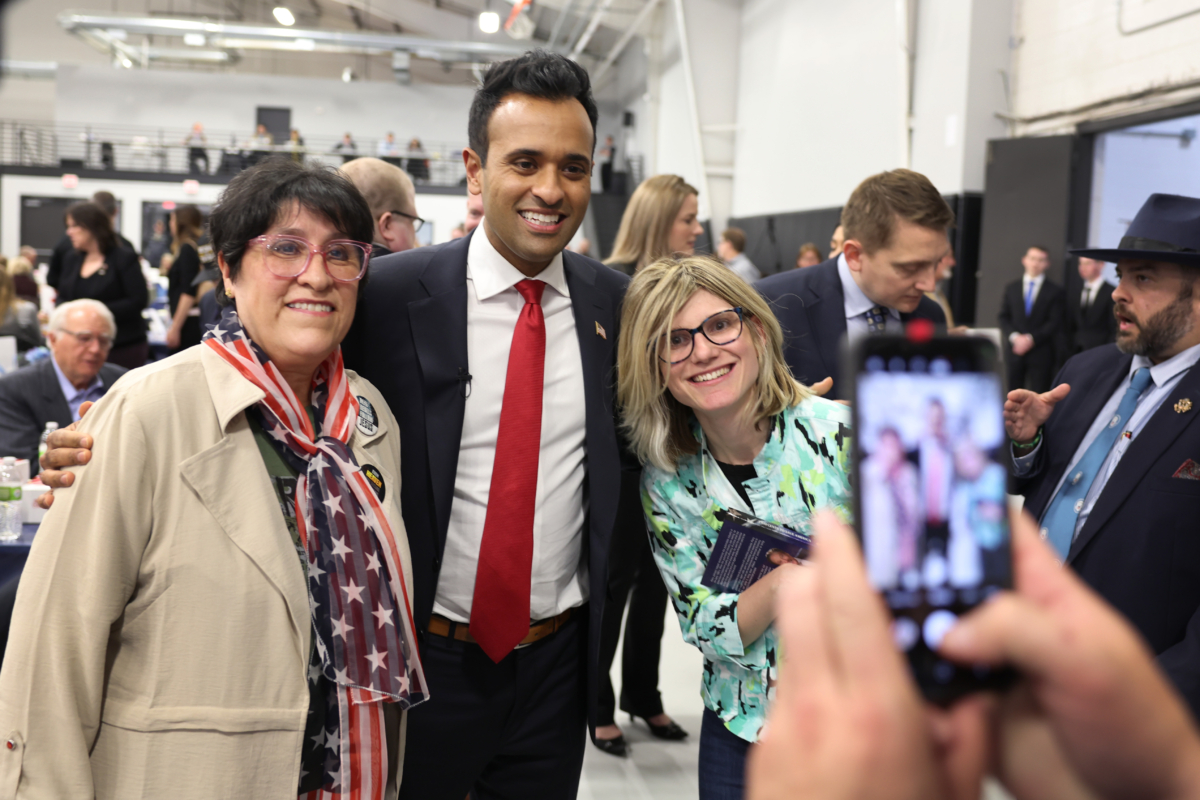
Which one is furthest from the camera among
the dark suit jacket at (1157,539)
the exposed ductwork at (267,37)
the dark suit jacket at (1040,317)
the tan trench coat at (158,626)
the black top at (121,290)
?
the exposed ductwork at (267,37)

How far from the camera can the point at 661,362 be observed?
5.62 ft

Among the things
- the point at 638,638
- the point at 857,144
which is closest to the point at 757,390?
the point at 638,638

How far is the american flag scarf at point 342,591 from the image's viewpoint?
57.1 inches

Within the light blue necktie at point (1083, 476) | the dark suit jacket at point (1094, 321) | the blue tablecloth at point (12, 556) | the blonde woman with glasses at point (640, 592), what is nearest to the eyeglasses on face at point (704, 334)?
the light blue necktie at point (1083, 476)

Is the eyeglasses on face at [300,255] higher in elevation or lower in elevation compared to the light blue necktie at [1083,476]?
higher

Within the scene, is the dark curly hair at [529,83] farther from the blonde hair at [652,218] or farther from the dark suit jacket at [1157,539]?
the blonde hair at [652,218]

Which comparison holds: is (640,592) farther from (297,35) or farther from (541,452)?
(297,35)

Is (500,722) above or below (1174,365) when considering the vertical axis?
below

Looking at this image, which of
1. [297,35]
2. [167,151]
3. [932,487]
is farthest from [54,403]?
[167,151]

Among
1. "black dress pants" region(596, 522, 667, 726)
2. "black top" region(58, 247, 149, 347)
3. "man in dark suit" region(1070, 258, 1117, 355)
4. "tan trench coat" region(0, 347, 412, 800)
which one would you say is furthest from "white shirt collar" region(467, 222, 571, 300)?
"man in dark suit" region(1070, 258, 1117, 355)

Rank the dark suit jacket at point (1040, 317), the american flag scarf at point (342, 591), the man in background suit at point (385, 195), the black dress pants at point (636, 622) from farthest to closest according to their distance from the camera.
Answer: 1. the dark suit jacket at point (1040, 317)
2. the black dress pants at point (636, 622)
3. the man in background suit at point (385, 195)
4. the american flag scarf at point (342, 591)

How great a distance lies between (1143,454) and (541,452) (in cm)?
142

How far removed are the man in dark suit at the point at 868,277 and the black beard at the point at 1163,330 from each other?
1.96 ft

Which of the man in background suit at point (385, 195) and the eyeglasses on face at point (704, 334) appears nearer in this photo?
the eyeglasses on face at point (704, 334)
